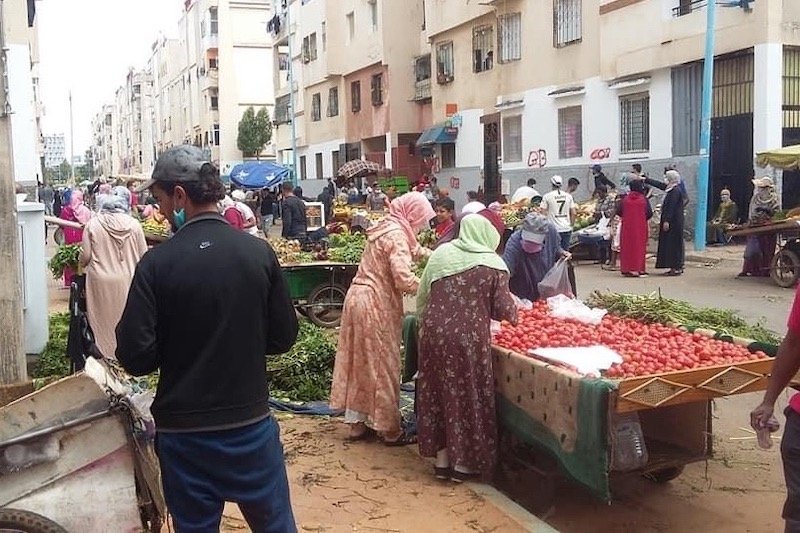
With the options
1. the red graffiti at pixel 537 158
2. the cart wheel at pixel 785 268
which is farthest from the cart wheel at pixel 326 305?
the red graffiti at pixel 537 158

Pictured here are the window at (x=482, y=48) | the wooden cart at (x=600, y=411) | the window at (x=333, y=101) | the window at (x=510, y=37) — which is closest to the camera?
the wooden cart at (x=600, y=411)

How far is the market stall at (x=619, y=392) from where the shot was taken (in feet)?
14.7

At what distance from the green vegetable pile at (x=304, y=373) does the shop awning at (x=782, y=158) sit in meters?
9.48

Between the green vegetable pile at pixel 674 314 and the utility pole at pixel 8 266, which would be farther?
the utility pole at pixel 8 266

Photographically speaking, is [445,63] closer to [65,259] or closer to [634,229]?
[634,229]

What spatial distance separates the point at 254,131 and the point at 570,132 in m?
33.8

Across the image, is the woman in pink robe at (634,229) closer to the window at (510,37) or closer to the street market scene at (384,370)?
the street market scene at (384,370)

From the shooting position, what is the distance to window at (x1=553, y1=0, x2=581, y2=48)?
78.1 feet

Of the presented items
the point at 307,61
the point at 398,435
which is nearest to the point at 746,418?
the point at 398,435

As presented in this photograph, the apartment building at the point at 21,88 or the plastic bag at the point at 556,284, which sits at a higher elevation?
the apartment building at the point at 21,88

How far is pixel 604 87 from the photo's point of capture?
2258 centimetres

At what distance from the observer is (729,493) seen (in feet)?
18.0

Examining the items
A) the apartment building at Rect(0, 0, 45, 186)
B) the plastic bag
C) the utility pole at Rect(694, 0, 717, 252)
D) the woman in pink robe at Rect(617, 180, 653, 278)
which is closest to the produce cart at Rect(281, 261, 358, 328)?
the apartment building at Rect(0, 0, 45, 186)

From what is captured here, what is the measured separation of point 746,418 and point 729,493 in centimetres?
164
